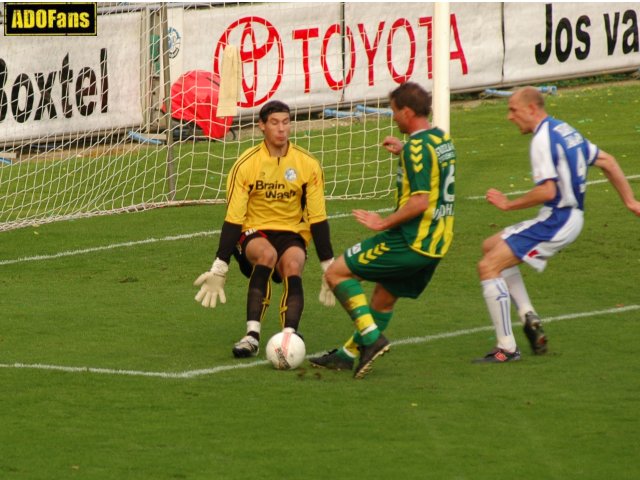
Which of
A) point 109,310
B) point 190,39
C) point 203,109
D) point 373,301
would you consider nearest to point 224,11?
point 190,39

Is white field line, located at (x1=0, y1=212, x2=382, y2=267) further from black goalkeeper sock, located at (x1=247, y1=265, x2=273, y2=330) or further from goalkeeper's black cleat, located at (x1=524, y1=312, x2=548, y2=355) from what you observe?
goalkeeper's black cleat, located at (x1=524, y1=312, x2=548, y2=355)

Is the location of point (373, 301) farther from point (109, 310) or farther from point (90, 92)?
point (90, 92)

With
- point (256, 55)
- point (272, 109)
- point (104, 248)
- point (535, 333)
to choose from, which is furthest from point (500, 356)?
point (256, 55)

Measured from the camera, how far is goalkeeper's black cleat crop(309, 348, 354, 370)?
8.85 meters

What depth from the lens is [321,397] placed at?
812 cm

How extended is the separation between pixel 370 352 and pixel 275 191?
1.53 metres

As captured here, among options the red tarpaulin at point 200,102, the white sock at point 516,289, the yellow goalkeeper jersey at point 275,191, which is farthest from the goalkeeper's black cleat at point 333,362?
the red tarpaulin at point 200,102

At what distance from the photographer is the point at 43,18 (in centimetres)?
1697

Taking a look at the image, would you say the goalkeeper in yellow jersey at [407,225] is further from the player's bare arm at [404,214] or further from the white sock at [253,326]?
the white sock at [253,326]

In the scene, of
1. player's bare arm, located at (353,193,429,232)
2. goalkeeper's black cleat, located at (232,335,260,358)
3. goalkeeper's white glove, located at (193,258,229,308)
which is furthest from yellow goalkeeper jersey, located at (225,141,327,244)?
player's bare arm, located at (353,193,429,232)

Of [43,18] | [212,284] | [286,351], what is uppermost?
[43,18]

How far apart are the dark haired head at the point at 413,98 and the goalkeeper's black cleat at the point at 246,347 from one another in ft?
6.29

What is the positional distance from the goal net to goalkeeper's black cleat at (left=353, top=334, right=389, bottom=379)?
8025 millimetres

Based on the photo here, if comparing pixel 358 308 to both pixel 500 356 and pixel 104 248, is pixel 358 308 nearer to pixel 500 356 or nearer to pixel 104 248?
pixel 500 356
